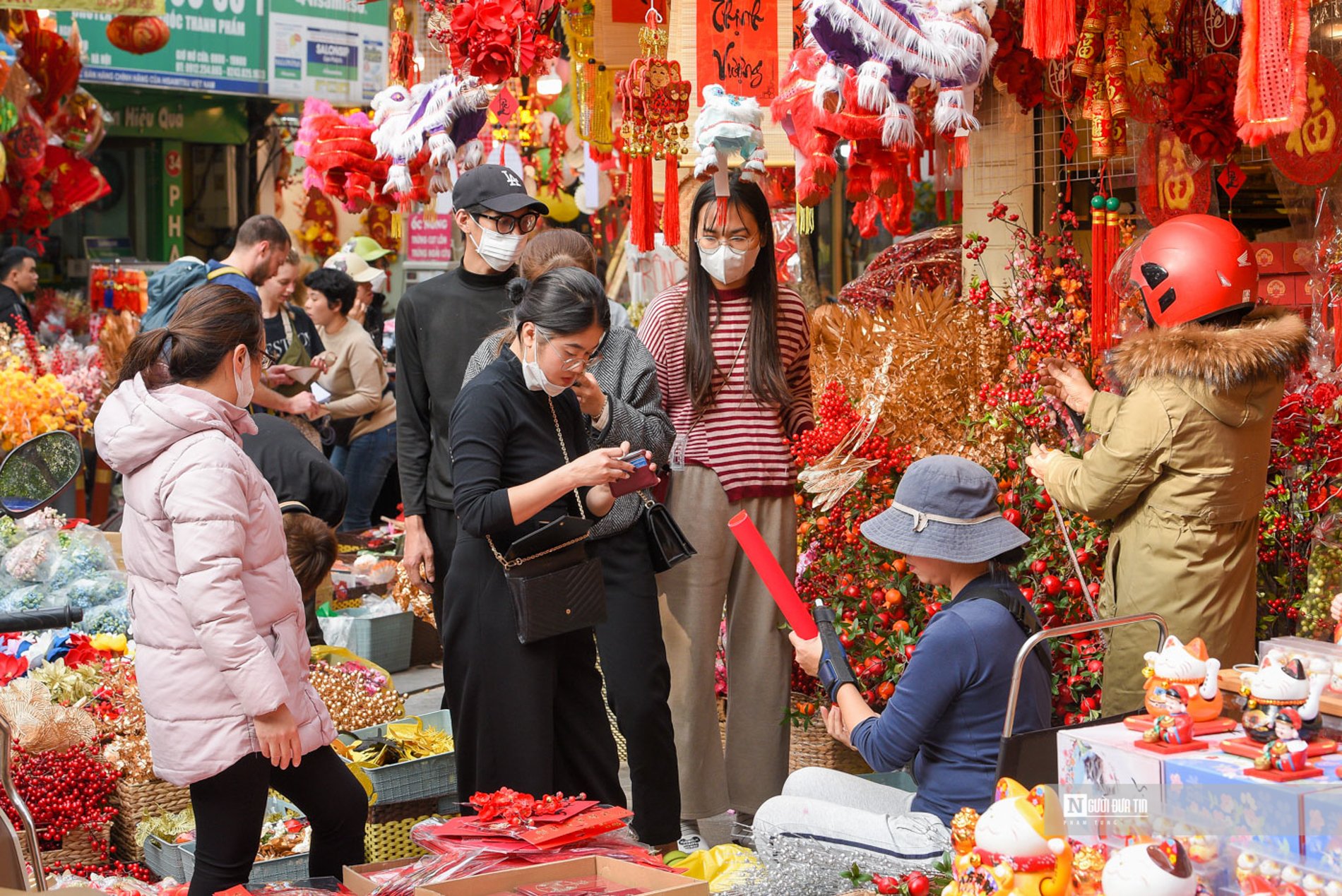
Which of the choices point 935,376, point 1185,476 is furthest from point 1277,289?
point 1185,476

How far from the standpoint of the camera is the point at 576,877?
264 centimetres

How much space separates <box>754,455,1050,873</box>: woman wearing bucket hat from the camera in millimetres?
2766

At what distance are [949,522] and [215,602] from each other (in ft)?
4.83

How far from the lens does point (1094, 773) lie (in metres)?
2.16

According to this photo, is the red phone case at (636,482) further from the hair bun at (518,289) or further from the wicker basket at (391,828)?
the wicker basket at (391,828)

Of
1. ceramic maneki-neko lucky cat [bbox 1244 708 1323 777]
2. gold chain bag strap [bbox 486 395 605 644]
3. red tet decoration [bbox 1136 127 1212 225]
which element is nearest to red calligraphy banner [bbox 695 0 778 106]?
red tet decoration [bbox 1136 127 1212 225]

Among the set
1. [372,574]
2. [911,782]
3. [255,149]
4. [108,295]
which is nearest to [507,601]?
[911,782]

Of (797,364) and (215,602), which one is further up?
(797,364)

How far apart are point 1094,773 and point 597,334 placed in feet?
5.06

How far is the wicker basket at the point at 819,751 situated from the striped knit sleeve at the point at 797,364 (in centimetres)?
100

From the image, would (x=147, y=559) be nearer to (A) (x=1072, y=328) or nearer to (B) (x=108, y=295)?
(A) (x=1072, y=328)

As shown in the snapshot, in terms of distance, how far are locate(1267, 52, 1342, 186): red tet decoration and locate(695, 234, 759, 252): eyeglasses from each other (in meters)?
1.47

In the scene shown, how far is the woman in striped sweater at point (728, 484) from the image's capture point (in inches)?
160
